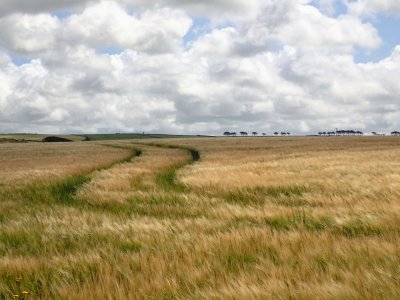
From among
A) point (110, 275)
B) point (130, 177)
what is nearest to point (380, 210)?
point (110, 275)

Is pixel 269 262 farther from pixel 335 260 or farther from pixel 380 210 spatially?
pixel 380 210

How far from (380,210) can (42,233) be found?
6.27 metres

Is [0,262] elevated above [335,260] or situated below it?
below

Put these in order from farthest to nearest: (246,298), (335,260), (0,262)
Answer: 1. (0,262)
2. (335,260)
3. (246,298)

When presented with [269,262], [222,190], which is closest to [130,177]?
[222,190]

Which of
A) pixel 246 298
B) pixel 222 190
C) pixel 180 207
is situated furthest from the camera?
pixel 222 190

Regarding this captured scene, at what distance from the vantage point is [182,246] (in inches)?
243

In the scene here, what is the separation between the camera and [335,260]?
5.03m

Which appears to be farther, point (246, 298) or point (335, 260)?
point (335, 260)

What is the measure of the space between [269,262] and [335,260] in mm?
696

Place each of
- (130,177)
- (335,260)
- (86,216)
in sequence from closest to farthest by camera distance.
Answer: (335,260), (86,216), (130,177)

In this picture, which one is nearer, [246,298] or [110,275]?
[246,298]

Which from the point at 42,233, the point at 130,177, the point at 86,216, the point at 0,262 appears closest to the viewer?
the point at 0,262

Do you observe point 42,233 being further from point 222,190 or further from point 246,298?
point 222,190
